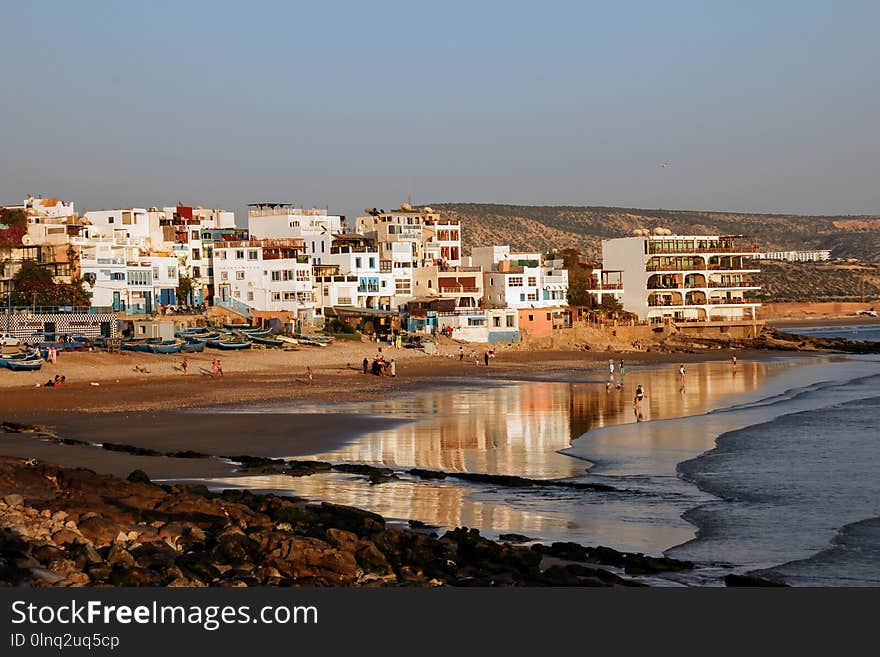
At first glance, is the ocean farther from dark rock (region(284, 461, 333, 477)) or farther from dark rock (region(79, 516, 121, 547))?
dark rock (region(79, 516, 121, 547))

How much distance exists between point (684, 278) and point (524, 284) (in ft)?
55.6

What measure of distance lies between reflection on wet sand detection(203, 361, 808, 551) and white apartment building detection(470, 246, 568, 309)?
25270 millimetres

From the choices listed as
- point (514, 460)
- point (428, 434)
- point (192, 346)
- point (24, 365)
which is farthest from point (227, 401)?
point (514, 460)

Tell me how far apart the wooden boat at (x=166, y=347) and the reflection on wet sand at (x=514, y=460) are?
46.3 ft

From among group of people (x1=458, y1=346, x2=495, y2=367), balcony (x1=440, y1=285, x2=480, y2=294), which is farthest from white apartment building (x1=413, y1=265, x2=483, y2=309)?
group of people (x1=458, y1=346, x2=495, y2=367)

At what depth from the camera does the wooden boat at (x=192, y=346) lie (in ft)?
187

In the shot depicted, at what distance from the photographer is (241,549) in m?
15.8

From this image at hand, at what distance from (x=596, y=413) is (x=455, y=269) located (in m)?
41.3

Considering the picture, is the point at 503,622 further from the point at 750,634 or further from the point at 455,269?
the point at 455,269

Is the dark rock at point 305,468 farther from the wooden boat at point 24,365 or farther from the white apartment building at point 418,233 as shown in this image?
the white apartment building at point 418,233

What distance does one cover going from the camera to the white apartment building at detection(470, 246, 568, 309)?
253 feet

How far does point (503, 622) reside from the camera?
11.8 meters

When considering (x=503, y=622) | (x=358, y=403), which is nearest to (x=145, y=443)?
(x=358, y=403)

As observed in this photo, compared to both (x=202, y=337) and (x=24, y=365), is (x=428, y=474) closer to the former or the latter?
(x=24, y=365)
